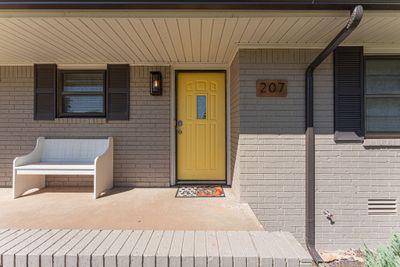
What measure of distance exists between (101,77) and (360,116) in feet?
13.1

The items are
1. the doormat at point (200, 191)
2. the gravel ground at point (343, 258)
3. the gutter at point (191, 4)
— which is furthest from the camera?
the doormat at point (200, 191)

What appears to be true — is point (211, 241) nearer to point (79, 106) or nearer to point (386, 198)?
point (386, 198)

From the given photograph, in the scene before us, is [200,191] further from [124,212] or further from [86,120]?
[86,120]

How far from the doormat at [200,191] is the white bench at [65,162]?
3.73 feet

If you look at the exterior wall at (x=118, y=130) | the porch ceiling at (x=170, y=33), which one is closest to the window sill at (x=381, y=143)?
the porch ceiling at (x=170, y=33)

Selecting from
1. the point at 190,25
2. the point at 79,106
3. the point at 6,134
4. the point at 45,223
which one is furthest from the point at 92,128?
the point at 190,25

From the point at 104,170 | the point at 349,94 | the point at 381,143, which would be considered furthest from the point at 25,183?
the point at 381,143

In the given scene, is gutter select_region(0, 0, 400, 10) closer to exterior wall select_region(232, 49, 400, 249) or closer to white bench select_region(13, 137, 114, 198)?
exterior wall select_region(232, 49, 400, 249)

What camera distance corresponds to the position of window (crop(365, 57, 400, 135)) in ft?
11.3

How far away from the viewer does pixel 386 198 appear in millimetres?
3314

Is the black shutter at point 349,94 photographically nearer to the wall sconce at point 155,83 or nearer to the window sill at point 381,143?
the window sill at point 381,143

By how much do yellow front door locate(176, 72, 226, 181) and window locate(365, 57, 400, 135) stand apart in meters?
2.13

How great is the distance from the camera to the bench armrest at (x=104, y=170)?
3.36 meters

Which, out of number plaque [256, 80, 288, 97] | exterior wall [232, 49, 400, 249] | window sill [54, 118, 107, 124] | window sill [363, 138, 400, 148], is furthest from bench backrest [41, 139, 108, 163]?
window sill [363, 138, 400, 148]
